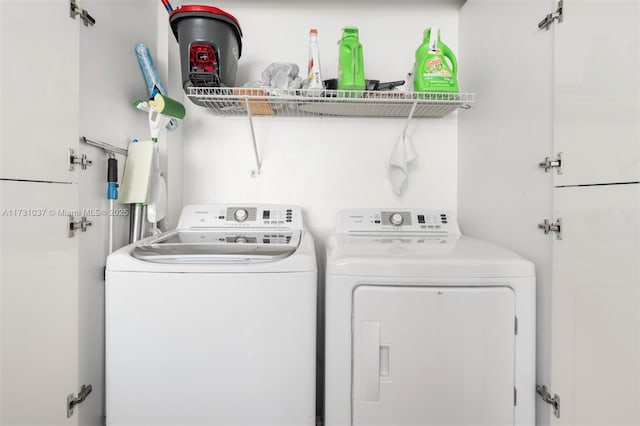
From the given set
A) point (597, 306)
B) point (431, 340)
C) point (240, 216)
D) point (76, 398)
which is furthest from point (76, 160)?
point (597, 306)

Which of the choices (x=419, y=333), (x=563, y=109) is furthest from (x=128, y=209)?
(x=563, y=109)

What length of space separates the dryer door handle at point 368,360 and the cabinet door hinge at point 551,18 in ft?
4.46

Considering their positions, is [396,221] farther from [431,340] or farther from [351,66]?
[351,66]

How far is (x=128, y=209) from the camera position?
1660 mm

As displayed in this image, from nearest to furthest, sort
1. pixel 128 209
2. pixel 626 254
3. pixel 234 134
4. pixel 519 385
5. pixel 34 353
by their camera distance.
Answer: pixel 626 254 → pixel 34 353 → pixel 519 385 → pixel 128 209 → pixel 234 134

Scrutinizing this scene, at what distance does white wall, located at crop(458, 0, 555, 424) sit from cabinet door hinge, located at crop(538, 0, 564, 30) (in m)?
0.03

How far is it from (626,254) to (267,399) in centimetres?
131

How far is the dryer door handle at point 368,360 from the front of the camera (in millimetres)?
1205

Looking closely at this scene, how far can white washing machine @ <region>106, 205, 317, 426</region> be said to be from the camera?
3.90ft

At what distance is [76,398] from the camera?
126cm

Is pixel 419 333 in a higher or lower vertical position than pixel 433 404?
higher

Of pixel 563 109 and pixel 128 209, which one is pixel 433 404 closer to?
pixel 563 109

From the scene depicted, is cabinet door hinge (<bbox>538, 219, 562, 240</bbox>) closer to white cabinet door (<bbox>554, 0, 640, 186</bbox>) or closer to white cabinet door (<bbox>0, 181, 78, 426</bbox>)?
white cabinet door (<bbox>554, 0, 640, 186</bbox>)

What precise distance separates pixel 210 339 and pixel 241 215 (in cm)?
80
